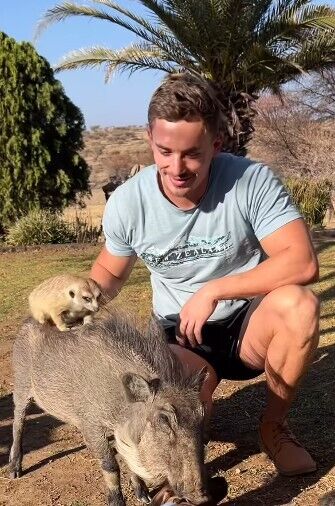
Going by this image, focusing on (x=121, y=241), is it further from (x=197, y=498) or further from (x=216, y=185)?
(x=197, y=498)

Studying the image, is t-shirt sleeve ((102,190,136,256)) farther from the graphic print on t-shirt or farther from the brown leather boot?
the brown leather boot

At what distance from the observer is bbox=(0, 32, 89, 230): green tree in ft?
46.0

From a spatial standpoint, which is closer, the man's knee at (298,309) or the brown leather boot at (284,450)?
the man's knee at (298,309)

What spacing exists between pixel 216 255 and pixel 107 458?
1089 millimetres

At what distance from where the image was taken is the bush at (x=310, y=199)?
53.4ft

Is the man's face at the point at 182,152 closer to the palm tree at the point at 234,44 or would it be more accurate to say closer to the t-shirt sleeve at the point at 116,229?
the t-shirt sleeve at the point at 116,229

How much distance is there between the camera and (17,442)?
12.7 ft

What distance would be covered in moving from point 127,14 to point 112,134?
164ft

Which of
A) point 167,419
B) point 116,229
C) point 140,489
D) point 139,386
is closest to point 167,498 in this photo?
point 167,419

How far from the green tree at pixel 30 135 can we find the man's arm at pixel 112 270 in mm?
10635

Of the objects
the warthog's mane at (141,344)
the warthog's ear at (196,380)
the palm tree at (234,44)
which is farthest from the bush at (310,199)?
the warthog's ear at (196,380)

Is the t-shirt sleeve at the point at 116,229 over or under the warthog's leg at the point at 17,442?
over

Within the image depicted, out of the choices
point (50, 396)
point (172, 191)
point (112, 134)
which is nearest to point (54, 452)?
point (50, 396)

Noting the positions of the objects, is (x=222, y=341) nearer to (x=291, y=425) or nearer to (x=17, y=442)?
(x=291, y=425)
